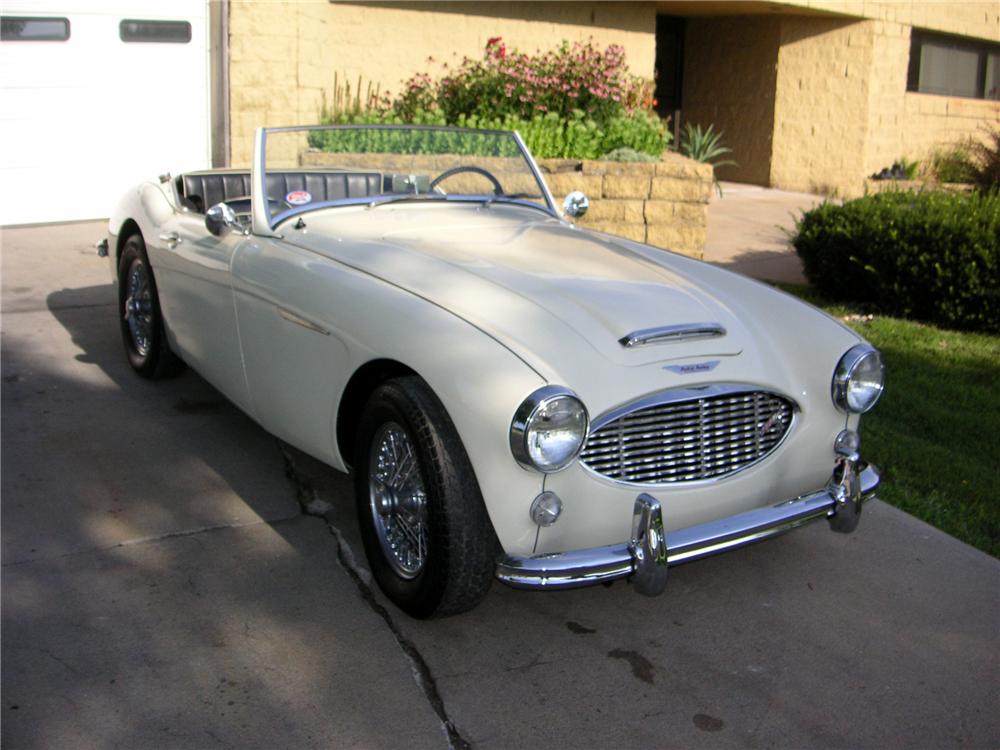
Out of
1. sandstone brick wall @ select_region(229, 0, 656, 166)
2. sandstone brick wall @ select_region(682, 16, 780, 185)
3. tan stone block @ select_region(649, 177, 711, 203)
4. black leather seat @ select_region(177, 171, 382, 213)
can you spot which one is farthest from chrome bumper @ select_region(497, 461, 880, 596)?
sandstone brick wall @ select_region(682, 16, 780, 185)

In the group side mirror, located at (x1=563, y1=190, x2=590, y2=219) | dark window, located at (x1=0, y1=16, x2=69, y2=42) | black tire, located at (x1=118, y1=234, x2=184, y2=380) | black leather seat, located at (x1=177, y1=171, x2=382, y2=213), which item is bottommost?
black tire, located at (x1=118, y1=234, x2=184, y2=380)

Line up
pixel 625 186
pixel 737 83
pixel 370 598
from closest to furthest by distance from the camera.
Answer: pixel 370 598 → pixel 625 186 → pixel 737 83

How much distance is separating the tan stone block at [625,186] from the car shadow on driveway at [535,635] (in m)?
5.02

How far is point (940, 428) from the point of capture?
5.34 m

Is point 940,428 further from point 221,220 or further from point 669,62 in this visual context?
point 669,62

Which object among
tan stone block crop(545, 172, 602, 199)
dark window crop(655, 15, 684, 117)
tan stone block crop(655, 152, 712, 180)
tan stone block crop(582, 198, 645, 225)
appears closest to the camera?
tan stone block crop(545, 172, 602, 199)

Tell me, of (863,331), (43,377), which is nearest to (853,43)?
(863,331)

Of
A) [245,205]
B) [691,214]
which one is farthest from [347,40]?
[245,205]

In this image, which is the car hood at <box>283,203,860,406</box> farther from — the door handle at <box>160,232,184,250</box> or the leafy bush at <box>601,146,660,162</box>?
the leafy bush at <box>601,146,660,162</box>

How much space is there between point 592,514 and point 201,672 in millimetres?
1207

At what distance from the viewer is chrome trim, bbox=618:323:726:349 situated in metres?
3.25

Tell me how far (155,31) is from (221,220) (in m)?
6.01

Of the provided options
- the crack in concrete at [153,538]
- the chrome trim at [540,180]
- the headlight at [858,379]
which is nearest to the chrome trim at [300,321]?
the crack in concrete at [153,538]

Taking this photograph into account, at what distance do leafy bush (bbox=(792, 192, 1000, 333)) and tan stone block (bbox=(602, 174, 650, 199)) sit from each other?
1.36 meters
